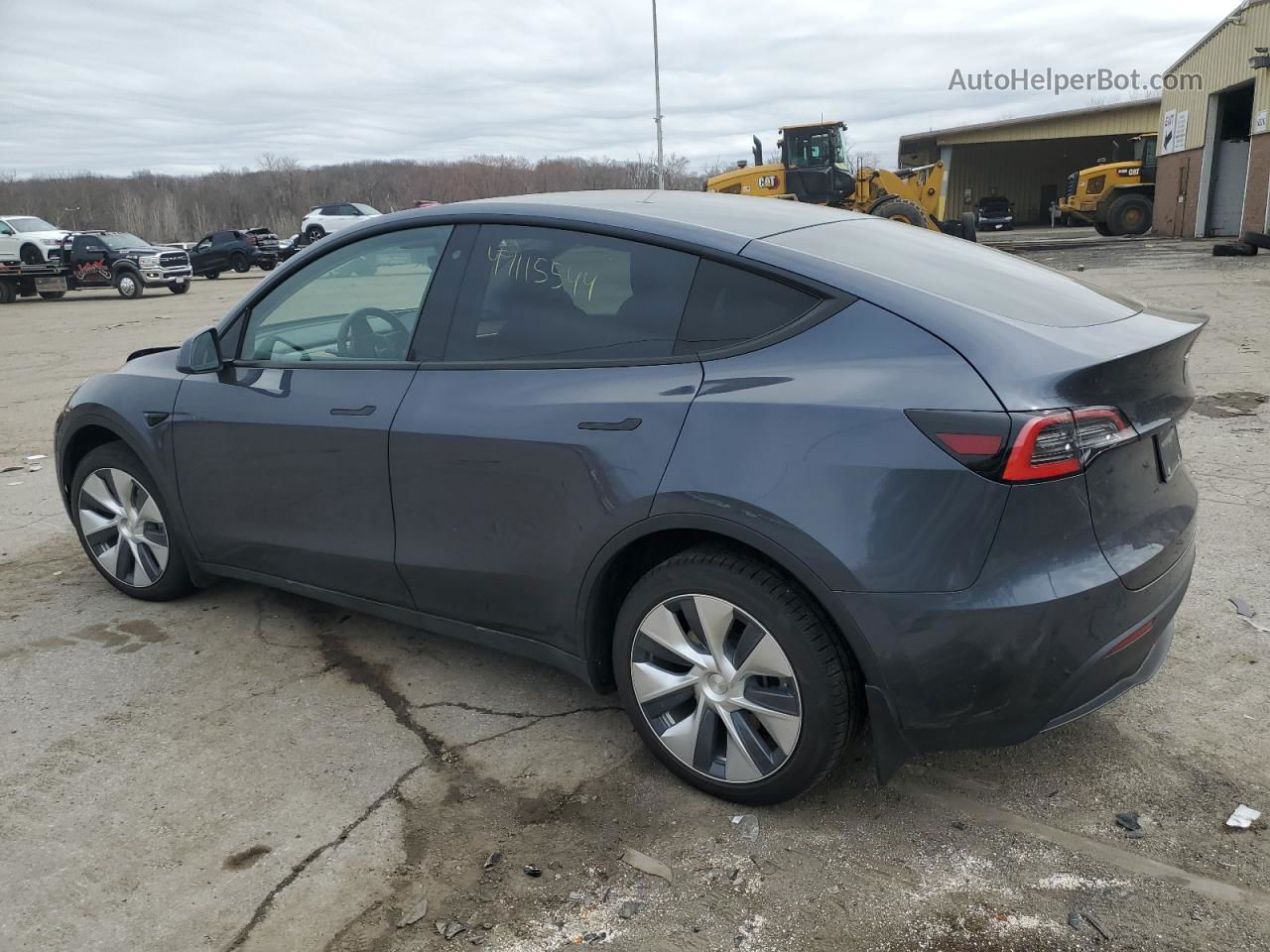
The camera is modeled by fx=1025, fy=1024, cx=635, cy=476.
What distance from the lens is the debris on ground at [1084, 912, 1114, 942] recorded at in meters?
2.31

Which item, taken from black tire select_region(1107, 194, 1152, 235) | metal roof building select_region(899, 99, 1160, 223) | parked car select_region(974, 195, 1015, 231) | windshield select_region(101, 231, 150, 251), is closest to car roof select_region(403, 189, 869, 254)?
windshield select_region(101, 231, 150, 251)

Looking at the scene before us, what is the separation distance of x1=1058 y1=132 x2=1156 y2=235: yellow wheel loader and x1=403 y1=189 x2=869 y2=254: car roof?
3336cm

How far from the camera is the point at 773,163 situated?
26281 millimetres

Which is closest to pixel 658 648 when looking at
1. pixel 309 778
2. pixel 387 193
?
pixel 309 778

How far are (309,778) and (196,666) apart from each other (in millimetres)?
1053

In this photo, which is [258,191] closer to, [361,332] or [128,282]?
[128,282]

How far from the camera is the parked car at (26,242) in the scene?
2644 centimetres

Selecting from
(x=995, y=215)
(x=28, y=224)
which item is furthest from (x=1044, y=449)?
(x=995, y=215)

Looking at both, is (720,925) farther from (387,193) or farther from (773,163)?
(387,193)

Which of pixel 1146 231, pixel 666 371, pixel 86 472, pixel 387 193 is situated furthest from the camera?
pixel 387 193

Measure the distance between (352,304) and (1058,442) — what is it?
2457mm

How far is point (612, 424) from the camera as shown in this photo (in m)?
2.81

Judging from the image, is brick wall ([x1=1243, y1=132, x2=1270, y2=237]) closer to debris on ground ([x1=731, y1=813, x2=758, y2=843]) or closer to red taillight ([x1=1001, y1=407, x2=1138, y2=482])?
red taillight ([x1=1001, y1=407, x2=1138, y2=482])

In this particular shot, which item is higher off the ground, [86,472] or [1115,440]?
[1115,440]
